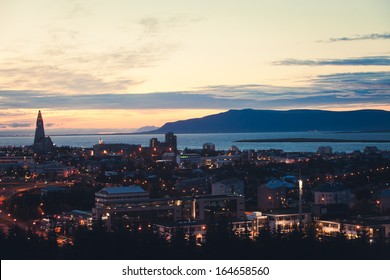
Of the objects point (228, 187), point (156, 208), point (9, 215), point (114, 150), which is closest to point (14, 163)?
point (114, 150)

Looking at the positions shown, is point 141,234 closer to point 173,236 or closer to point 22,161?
point 173,236

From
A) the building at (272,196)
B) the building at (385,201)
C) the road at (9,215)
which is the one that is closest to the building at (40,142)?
the road at (9,215)

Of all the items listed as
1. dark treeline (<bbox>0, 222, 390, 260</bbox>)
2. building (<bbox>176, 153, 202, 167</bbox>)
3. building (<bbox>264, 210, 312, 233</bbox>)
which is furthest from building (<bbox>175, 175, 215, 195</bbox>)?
building (<bbox>176, 153, 202, 167</bbox>)

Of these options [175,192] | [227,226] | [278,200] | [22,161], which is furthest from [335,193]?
[22,161]

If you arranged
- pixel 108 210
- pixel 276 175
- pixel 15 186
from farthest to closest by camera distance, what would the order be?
pixel 276 175, pixel 15 186, pixel 108 210

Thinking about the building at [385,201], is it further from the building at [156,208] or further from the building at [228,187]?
the building at [228,187]

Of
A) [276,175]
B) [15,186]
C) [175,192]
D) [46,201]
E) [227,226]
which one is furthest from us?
[276,175]

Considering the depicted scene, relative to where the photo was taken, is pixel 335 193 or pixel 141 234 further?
pixel 335 193

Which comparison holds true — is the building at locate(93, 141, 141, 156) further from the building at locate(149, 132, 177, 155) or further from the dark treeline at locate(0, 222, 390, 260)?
the dark treeline at locate(0, 222, 390, 260)
